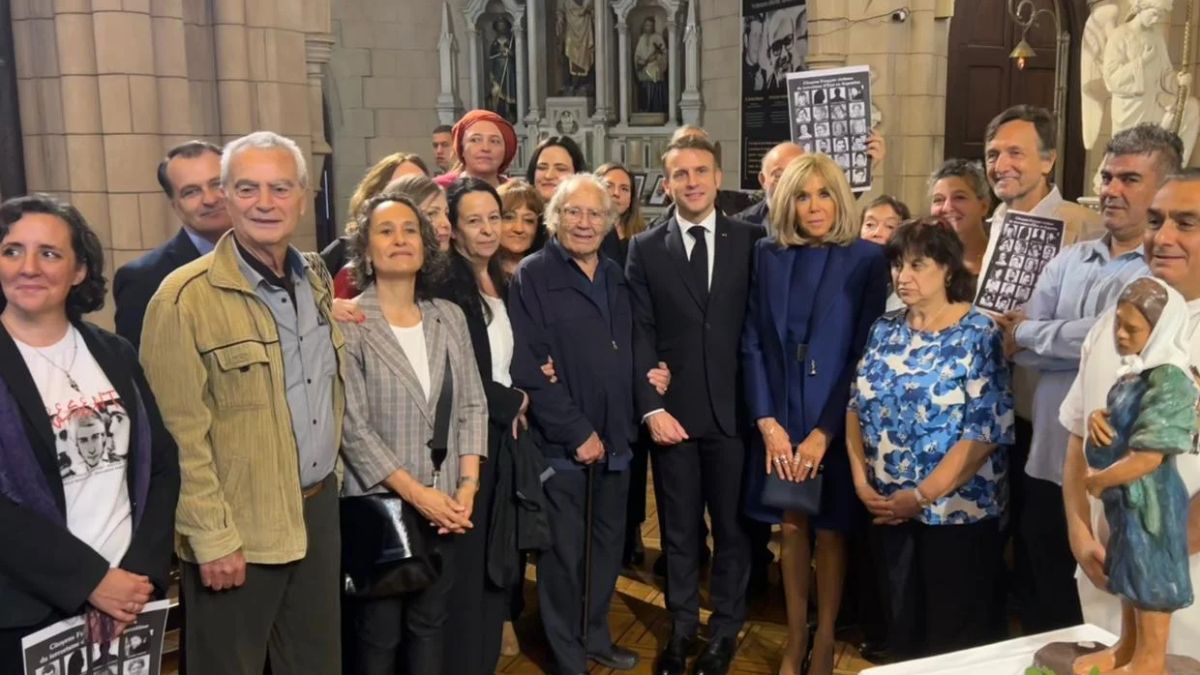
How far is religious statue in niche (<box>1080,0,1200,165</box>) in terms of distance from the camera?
4.81 meters

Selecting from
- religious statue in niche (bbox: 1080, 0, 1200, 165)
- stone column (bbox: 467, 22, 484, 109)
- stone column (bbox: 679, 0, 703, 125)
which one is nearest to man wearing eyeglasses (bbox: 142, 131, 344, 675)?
religious statue in niche (bbox: 1080, 0, 1200, 165)

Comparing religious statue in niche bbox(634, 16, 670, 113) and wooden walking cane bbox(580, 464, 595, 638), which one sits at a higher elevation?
religious statue in niche bbox(634, 16, 670, 113)

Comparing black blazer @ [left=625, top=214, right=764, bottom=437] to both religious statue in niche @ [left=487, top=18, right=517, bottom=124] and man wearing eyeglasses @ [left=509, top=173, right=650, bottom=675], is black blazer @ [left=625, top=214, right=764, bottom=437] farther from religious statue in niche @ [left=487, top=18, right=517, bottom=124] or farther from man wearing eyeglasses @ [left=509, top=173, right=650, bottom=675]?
religious statue in niche @ [left=487, top=18, right=517, bottom=124]

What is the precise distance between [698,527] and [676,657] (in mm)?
423

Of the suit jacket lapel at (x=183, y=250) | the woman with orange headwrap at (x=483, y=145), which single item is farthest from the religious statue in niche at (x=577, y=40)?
the suit jacket lapel at (x=183, y=250)

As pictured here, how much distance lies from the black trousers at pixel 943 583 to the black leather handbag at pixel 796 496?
217 millimetres

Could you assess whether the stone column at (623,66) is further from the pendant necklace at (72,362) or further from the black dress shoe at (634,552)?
the pendant necklace at (72,362)

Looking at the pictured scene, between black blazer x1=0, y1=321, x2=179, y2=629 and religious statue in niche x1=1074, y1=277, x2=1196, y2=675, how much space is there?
186 centimetres

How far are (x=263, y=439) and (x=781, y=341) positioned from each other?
1.55 meters

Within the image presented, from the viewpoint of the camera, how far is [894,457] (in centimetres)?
272

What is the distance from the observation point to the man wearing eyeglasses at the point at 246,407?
212 cm

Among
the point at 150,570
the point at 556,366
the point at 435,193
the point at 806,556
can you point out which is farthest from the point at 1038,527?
the point at 150,570

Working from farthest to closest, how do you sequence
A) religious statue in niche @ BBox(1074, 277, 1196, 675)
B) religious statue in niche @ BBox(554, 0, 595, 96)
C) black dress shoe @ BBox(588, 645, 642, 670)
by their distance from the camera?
religious statue in niche @ BBox(554, 0, 595, 96) < black dress shoe @ BBox(588, 645, 642, 670) < religious statue in niche @ BBox(1074, 277, 1196, 675)

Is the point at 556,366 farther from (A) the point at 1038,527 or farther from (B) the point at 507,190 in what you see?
(A) the point at 1038,527
